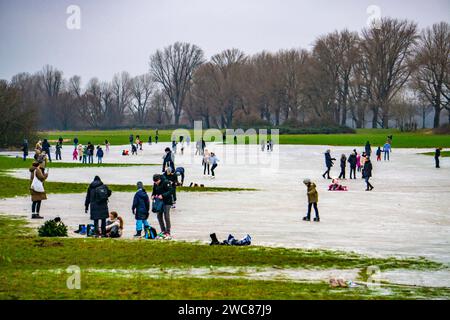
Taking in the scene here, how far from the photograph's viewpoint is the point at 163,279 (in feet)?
43.9

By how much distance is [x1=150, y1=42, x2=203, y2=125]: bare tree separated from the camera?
153m

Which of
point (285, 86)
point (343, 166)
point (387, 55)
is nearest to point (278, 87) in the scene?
point (285, 86)

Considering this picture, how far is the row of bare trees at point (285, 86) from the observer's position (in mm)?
109312

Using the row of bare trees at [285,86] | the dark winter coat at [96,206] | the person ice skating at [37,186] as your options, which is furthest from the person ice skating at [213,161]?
the row of bare trees at [285,86]

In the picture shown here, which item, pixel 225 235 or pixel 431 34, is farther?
pixel 431 34

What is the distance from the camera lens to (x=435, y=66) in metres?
102

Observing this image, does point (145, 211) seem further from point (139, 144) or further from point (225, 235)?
point (139, 144)

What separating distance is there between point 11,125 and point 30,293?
62.2 metres

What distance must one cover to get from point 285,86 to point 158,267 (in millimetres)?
113880

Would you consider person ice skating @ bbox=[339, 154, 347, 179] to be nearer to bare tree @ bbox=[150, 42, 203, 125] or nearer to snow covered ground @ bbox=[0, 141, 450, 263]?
snow covered ground @ bbox=[0, 141, 450, 263]

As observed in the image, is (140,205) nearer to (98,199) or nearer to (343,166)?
(98,199)

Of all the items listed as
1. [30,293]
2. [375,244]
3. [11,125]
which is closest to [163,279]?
[30,293]

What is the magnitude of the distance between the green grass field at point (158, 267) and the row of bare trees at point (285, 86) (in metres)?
76.5

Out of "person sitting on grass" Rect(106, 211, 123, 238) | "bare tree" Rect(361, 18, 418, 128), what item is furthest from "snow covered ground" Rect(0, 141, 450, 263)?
"bare tree" Rect(361, 18, 418, 128)
